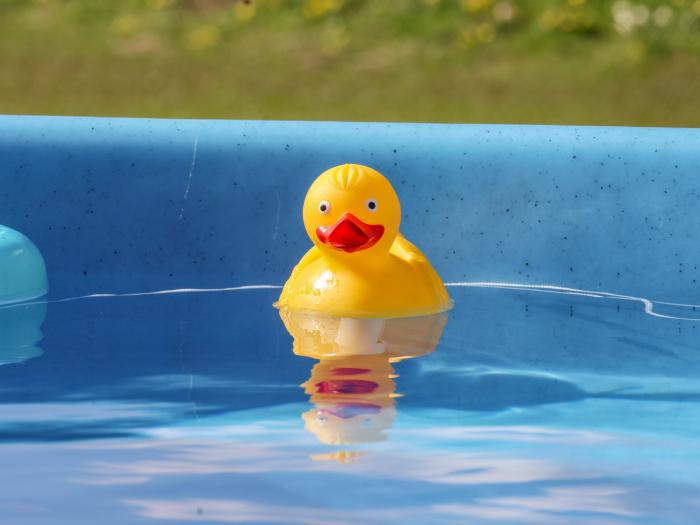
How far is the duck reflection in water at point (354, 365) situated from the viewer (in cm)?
185

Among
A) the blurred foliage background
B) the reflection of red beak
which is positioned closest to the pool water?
the reflection of red beak

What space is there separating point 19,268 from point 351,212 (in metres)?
0.84

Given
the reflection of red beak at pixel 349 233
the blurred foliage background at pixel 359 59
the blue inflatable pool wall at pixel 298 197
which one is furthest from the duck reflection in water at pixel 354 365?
the blurred foliage background at pixel 359 59

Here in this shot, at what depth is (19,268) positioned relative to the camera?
282 cm

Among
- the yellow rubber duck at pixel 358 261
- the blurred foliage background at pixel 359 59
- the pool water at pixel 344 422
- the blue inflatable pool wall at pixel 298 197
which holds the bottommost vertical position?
the pool water at pixel 344 422

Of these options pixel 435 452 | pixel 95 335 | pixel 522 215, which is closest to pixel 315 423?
pixel 435 452

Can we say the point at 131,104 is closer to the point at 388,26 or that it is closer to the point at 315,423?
the point at 388,26

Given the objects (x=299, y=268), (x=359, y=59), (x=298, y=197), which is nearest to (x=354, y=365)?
(x=299, y=268)

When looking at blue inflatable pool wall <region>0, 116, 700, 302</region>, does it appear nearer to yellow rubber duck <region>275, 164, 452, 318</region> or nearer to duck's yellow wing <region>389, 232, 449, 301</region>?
duck's yellow wing <region>389, 232, 449, 301</region>

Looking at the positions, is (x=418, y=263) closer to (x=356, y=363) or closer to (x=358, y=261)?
(x=358, y=261)

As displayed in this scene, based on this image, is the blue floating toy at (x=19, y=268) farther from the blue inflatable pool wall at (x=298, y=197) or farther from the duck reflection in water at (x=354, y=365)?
the duck reflection in water at (x=354, y=365)

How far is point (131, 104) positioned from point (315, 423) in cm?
262

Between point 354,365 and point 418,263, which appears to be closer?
point 354,365

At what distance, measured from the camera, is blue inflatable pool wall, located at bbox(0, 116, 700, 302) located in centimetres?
299
